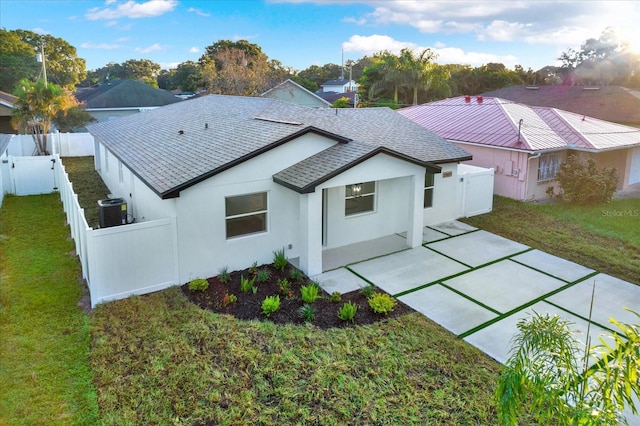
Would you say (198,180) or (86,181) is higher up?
(198,180)

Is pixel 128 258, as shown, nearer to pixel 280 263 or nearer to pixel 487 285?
pixel 280 263

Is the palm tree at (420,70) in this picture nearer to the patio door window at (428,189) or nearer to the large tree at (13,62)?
the patio door window at (428,189)

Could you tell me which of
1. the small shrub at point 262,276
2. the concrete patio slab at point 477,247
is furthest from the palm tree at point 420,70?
the small shrub at point 262,276

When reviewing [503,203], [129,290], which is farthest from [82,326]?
[503,203]

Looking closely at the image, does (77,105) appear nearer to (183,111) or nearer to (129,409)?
(183,111)

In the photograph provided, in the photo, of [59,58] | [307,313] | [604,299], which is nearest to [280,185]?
[307,313]
